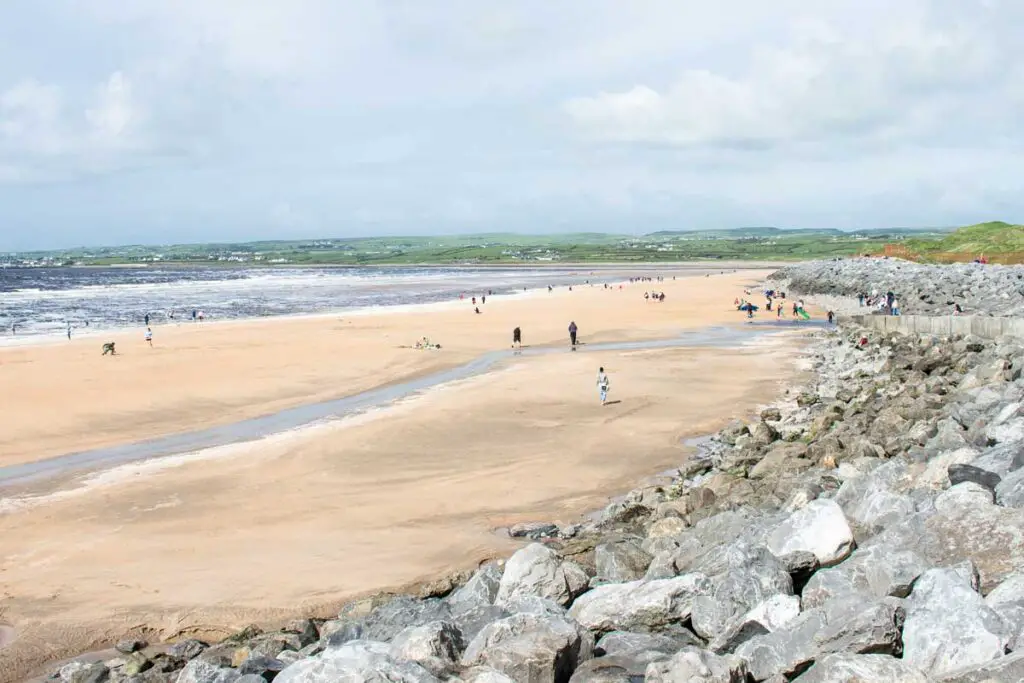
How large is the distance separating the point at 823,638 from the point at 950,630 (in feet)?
2.75

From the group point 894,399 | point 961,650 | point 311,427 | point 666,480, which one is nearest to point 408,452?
point 311,427

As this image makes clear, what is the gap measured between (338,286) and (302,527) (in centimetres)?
8684

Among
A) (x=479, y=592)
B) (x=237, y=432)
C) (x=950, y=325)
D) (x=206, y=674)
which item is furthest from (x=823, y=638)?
(x=950, y=325)

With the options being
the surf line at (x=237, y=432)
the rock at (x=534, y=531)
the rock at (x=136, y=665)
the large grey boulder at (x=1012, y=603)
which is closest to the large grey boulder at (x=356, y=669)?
the rock at (x=136, y=665)

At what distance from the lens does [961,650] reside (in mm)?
5645

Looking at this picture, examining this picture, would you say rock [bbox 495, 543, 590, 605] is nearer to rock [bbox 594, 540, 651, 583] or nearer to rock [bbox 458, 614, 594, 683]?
rock [bbox 594, 540, 651, 583]

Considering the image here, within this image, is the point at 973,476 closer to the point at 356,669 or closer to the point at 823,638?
the point at 823,638

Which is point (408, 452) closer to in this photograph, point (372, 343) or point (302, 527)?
point (302, 527)

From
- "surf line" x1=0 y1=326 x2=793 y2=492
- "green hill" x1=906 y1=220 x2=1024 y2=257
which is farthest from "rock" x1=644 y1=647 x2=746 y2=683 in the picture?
"green hill" x1=906 y1=220 x2=1024 y2=257

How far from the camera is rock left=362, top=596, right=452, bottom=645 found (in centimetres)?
845

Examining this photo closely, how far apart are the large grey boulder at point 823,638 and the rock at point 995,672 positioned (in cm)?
59

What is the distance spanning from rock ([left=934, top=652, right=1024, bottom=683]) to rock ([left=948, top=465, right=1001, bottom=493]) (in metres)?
4.06

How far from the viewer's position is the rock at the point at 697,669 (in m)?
5.80

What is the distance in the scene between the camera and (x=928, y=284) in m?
49.4
